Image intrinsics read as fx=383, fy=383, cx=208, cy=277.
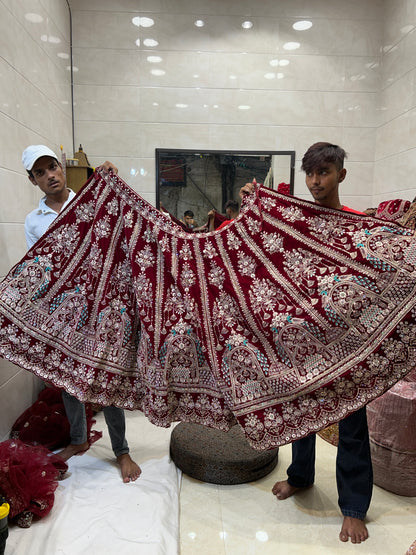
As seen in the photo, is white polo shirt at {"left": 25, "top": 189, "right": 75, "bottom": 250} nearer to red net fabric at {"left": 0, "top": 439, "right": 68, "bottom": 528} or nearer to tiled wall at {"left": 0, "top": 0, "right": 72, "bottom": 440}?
tiled wall at {"left": 0, "top": 0, "right": 72, "bottom": 440}

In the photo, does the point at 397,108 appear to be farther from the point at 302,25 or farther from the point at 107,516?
the point at 107,516

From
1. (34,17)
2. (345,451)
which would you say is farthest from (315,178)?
(34,17)

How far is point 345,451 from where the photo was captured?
1.50 meters

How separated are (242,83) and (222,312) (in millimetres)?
2950

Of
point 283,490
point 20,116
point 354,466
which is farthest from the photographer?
point 20,116

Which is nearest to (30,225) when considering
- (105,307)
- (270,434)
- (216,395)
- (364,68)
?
(105,307)

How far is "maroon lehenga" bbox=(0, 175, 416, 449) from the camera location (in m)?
1.38

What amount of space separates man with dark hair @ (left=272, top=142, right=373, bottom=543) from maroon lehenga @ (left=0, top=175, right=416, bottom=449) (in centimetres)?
17

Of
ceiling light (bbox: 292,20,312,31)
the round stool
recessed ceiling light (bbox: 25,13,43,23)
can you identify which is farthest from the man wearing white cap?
ceiling light (bbox: 292,20,312,31)

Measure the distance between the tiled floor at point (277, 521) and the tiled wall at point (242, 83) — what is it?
265cm

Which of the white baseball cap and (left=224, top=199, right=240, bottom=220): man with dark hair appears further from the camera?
(left=224, top=199, right=240, bottom=220): man with dark hair

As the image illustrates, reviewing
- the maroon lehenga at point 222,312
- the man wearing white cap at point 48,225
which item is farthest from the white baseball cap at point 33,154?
the maroon lehenga at point 222,312

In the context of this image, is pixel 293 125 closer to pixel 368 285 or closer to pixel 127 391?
pixel 368 285

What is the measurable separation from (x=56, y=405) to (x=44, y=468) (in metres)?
0.67
